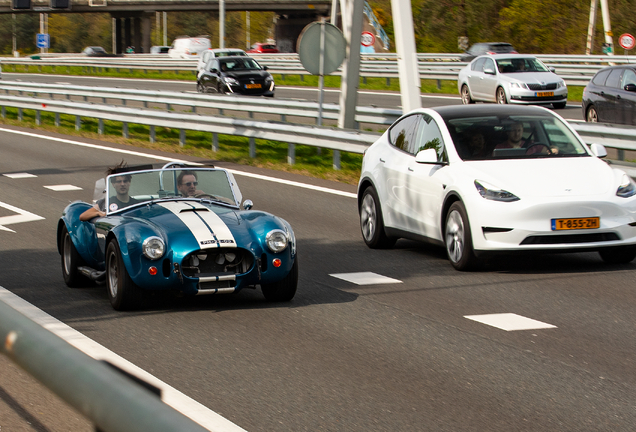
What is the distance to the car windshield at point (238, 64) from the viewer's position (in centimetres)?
3578

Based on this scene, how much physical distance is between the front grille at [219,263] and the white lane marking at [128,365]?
103 cm

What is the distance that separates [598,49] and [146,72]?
27.5 meters

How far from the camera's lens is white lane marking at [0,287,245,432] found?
16.0 ft

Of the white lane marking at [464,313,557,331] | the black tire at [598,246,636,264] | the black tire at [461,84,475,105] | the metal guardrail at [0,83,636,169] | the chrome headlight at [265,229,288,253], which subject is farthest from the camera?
the black tire at [461,84,475,105]

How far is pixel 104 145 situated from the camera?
79.2 feet

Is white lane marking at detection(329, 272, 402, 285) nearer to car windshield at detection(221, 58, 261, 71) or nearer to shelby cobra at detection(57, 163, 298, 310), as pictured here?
shelby cobra at detection(57, 163, 298, 310)

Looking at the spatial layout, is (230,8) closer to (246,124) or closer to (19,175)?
(246,124)

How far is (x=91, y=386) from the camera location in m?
2.38

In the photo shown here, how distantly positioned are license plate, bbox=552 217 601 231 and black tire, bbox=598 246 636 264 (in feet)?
1.29

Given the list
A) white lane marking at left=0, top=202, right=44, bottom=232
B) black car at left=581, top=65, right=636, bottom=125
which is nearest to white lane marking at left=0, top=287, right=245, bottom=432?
white lane marking at left=0, top=202, right=44, bottom=232

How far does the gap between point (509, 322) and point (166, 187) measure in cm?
316

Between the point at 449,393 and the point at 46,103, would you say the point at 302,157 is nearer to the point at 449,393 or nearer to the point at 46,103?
the point at 46,103

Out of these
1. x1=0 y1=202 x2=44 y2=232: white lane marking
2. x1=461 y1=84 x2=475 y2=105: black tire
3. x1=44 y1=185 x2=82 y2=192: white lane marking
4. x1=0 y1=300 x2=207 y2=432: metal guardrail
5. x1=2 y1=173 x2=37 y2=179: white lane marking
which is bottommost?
x1=2 y1=173 x2=37 y2=179: white lane marking

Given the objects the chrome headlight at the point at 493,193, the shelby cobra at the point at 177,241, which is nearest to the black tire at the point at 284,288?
the shelby cobra at the point at 177,241
